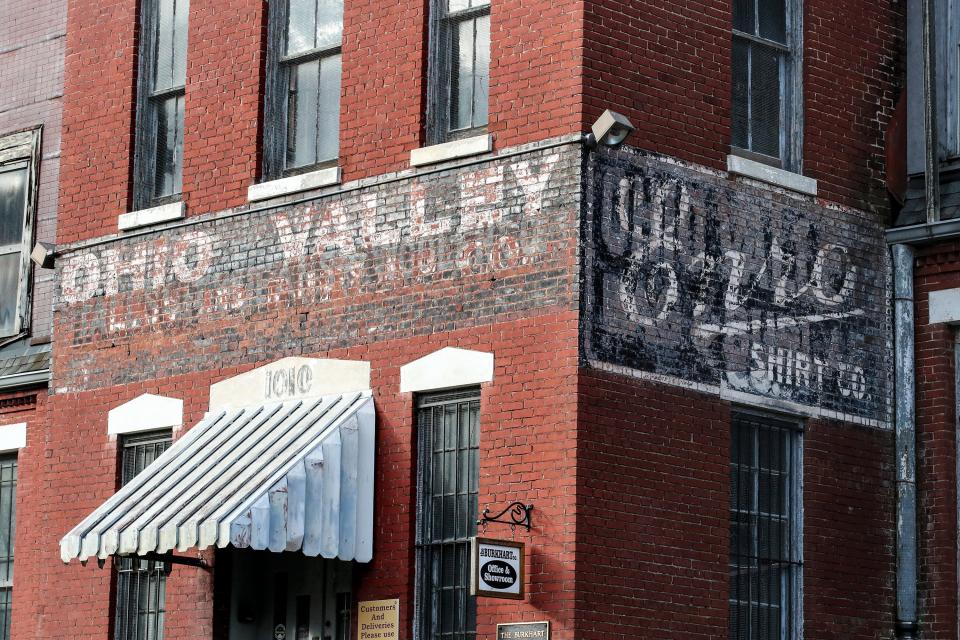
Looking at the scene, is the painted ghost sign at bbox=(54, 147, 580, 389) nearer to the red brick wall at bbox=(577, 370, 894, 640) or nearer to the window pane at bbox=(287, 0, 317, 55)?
the red brick wall at bbox=(577, 370, 894, 640)

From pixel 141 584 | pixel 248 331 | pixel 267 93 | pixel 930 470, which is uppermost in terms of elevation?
pixel 267 93

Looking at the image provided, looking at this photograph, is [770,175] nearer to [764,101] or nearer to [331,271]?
[764,101]

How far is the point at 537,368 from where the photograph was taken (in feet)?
50.8

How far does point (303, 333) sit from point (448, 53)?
2.78 meters

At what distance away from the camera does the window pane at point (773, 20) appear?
695 inches

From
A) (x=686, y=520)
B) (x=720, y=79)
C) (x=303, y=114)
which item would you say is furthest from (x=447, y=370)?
(x=720, y=79)

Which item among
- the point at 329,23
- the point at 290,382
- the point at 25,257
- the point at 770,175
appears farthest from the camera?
the point at 25,257

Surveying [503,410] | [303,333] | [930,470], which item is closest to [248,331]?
[303,333]

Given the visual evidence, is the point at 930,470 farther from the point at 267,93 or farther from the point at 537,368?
the point at 267,93

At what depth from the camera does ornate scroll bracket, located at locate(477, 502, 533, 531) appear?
1521 centimetres

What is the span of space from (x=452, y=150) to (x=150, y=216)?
3601 millimetres

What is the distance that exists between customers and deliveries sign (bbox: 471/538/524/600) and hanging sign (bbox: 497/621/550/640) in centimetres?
24

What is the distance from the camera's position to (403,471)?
640 inches

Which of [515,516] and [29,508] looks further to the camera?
[29,508]
